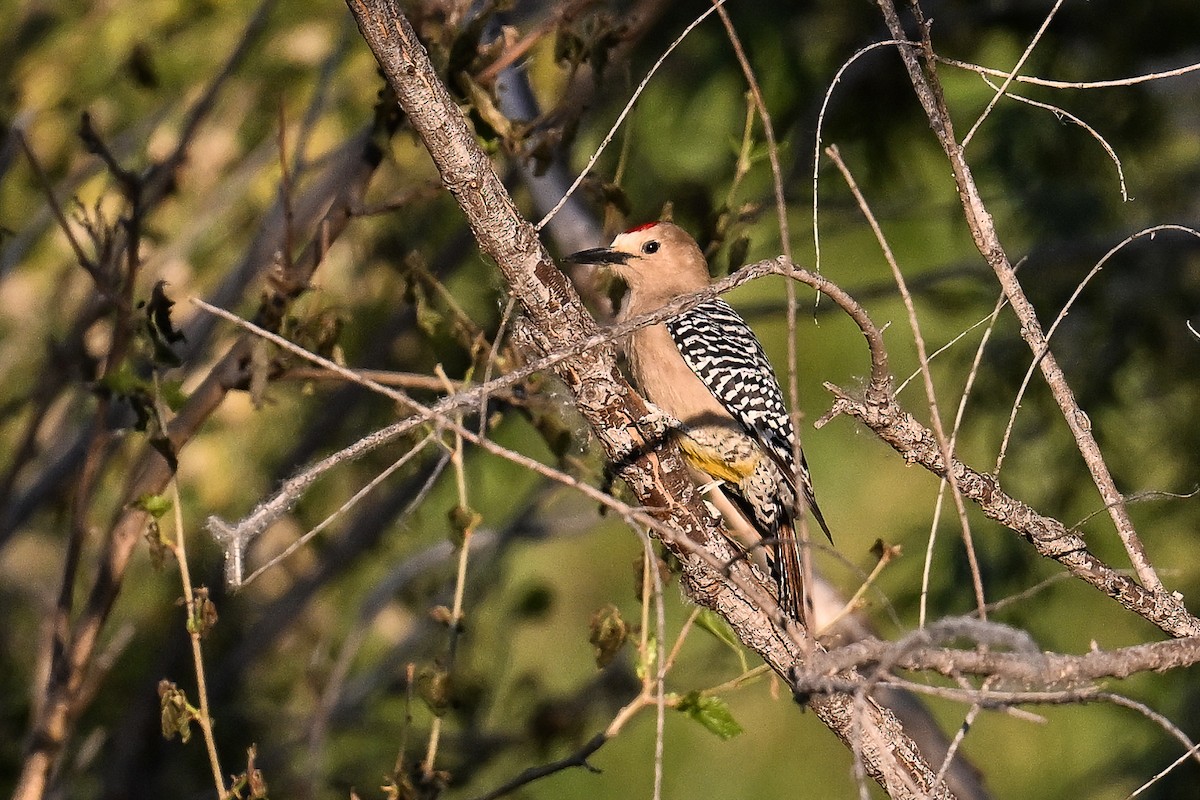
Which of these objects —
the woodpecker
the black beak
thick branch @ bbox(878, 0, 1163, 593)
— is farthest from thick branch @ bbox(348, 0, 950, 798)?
the woodpecker

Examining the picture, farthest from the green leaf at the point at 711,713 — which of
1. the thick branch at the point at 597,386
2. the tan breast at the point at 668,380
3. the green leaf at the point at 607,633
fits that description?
the tan breast at the point at 668,380

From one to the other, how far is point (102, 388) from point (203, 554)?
242 cm

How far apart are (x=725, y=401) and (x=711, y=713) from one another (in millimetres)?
1909

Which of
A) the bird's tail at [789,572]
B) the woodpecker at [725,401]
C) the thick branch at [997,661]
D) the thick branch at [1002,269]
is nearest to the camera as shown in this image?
the thick branch at [997,661]

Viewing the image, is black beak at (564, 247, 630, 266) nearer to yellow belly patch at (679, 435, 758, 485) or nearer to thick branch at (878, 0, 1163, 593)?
yellow belly patch at (679, 435, 758, 485)

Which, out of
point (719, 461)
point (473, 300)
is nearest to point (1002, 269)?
point (719, 461)

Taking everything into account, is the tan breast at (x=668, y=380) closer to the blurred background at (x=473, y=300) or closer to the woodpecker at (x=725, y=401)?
the woodpecker at (x=725, y=401)

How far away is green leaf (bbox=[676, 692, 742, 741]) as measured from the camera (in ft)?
9.96

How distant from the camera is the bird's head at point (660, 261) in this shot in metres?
5.23

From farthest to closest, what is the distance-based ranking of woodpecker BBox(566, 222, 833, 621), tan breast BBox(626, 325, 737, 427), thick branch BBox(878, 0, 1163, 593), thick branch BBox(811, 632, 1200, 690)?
tan breast BBox(626, 325, 737, 427) → woodpecker BBox(566, 222, 833, 621) → thick branch BBox(878, 0, 1163, 593) → thick branch BBox(811, 632, 1200, 690)

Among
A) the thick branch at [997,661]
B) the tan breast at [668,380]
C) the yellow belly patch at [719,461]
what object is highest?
the tan breast at [668,380]

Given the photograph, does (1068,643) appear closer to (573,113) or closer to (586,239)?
(586,239)

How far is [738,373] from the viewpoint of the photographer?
4.84 metres

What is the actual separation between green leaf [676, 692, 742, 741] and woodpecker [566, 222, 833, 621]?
1.41 m
